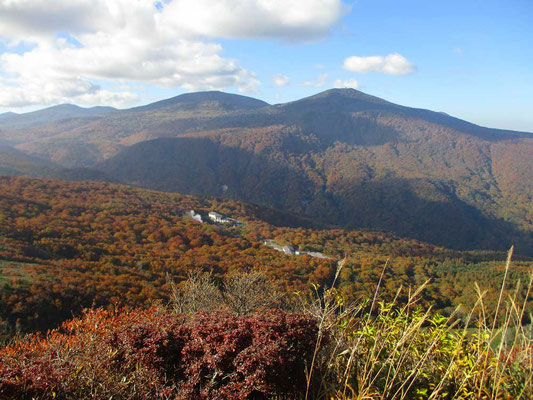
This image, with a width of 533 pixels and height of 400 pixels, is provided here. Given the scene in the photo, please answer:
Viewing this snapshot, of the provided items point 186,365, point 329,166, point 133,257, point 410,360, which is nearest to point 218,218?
point 133,257

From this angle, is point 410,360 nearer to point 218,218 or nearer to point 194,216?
point 194,216

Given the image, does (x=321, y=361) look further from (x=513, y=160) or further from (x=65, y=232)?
(x=513, y=160)

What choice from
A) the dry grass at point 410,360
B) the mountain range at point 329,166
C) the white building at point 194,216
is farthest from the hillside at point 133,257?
the mountain range at point 329,166

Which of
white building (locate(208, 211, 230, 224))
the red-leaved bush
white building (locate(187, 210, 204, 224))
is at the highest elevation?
the red-leaved bush

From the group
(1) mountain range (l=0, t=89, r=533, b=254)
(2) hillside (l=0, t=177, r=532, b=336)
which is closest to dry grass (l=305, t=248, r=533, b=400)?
(2) hillside (l=0, t=177, r=532, b=336)

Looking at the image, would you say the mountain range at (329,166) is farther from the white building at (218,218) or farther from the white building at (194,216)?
the white building at (194,216)

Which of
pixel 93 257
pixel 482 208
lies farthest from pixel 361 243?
pixel 482 208

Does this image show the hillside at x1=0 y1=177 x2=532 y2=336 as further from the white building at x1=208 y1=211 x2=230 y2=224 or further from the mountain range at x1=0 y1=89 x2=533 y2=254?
the mountain range at x1=0 y1=89 x2=533 y2=254
